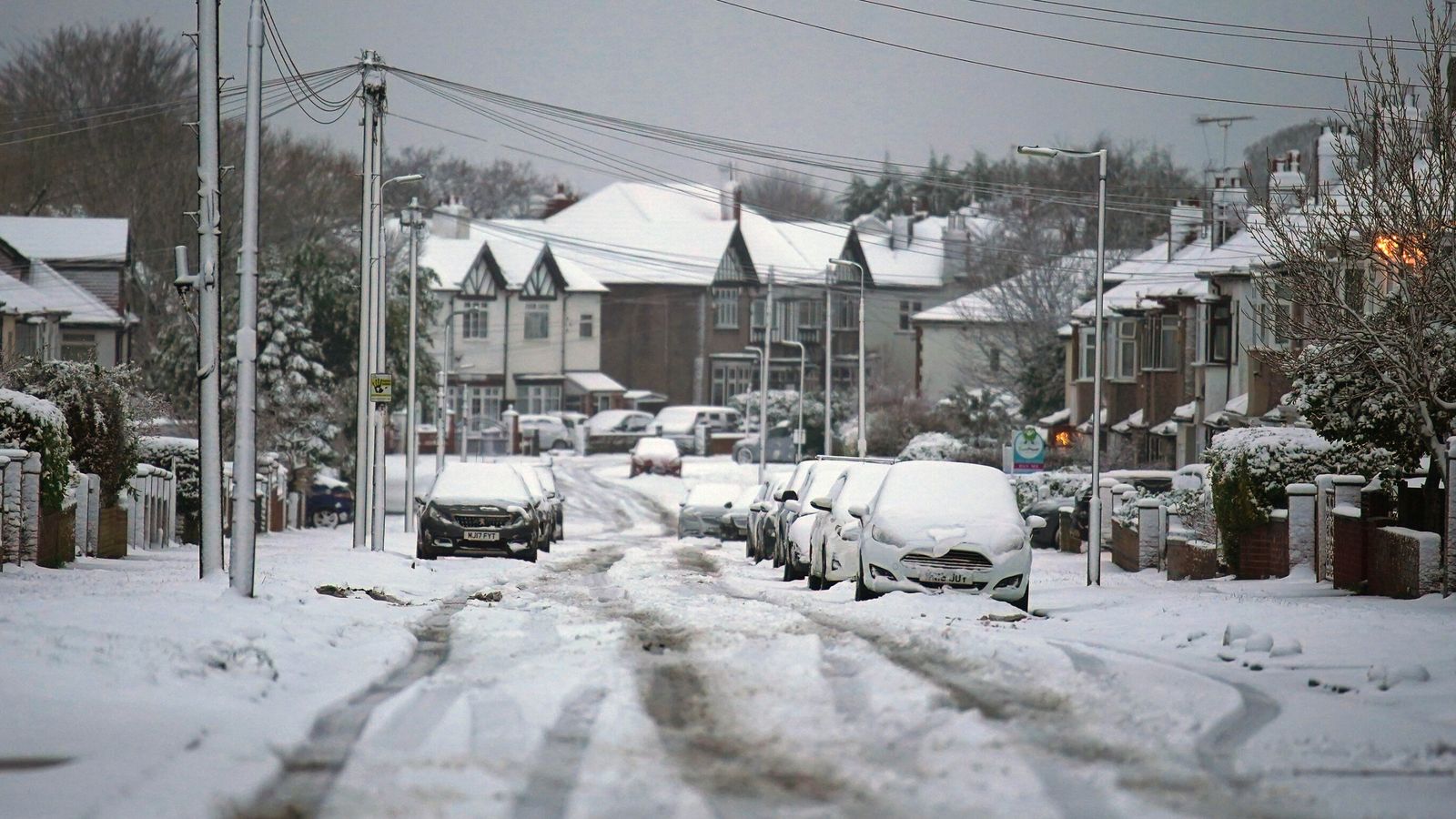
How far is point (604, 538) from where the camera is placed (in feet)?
140

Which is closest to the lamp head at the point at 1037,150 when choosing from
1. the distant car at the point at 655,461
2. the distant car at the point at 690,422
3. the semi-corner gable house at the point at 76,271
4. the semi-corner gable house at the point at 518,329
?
the semi-corner gable house at the point at 76,271

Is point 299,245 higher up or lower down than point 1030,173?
lower down

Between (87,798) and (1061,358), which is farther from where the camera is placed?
(1061,358)

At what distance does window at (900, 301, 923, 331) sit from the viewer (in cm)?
9788

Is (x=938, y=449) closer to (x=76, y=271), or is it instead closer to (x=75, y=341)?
(x=75, y=341)

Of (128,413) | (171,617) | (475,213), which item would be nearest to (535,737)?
(171,617)

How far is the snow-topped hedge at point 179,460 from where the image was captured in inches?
1363

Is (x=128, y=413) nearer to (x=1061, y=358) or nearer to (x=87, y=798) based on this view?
(x=87, y=798)

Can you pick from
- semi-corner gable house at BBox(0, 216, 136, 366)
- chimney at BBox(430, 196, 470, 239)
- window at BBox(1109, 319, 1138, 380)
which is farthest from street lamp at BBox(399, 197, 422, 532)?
chimney at BBox(430, 196, 470, 239)

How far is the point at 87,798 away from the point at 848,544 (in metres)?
13.9

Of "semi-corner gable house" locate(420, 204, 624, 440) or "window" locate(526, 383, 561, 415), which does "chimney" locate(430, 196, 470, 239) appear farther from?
"window" locate(526, 383, 561, 415)

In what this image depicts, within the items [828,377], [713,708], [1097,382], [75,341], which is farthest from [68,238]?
[713,708]

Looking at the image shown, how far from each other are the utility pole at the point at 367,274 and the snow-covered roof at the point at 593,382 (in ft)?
193

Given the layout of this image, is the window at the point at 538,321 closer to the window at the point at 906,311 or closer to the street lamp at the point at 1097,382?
the window at the point at 906,311
